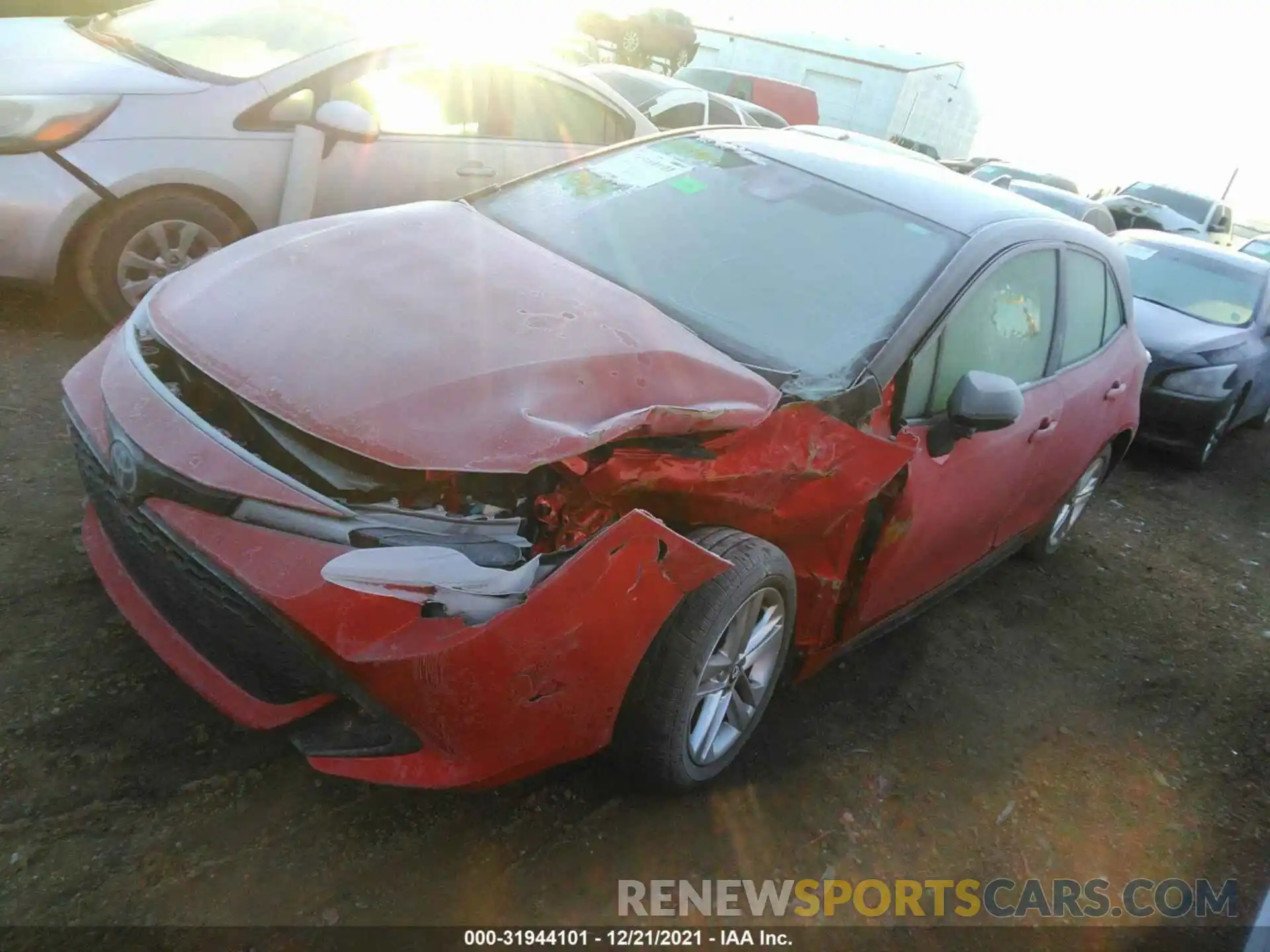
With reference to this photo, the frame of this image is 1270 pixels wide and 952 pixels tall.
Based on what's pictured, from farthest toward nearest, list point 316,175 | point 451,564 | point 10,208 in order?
point 316,175 < point 10,208 < point 451,564

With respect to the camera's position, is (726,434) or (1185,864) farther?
(1185,864)

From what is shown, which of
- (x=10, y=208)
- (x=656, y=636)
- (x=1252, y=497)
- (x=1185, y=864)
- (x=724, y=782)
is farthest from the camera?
(x=1252, y=497)

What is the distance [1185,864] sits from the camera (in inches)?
113

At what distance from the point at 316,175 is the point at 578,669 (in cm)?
340

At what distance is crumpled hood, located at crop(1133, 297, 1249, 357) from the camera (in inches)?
234

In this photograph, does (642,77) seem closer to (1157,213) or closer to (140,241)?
(140,241)

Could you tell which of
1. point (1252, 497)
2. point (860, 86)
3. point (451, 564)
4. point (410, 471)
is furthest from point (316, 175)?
point (860, 86)

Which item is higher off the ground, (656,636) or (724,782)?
(656,636)

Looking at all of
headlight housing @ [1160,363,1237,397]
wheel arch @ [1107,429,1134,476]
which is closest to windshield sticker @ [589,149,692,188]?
wheel arch @ [1107,429,1134,476]

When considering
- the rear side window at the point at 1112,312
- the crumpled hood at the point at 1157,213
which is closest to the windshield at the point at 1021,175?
the crumpled hood at the point at 1157,213

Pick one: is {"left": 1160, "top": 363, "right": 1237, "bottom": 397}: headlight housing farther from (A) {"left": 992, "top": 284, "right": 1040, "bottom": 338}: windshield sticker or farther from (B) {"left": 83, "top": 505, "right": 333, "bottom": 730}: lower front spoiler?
(B) {"left": 83, "top": 505, "right": 333, "bottom": 730}: lower front spoiler

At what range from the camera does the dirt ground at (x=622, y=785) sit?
2.10 meters

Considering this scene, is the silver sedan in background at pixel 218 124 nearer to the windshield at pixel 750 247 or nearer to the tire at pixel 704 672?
the windshield at pixel 750 247

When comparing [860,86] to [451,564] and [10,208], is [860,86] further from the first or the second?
[451,564]
